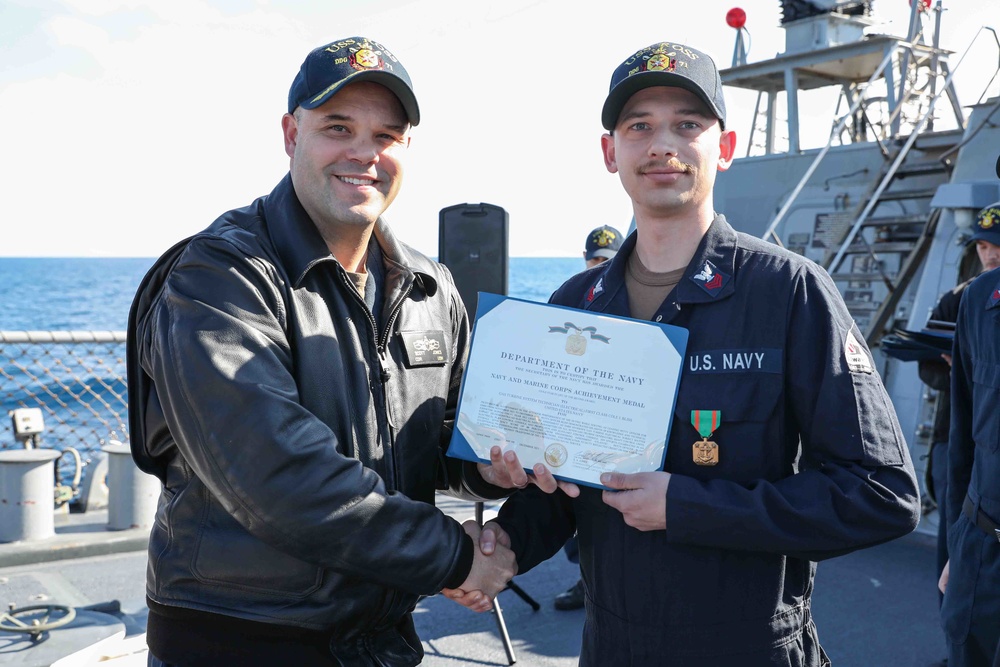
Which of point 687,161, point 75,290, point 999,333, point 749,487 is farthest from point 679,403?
point 75,290

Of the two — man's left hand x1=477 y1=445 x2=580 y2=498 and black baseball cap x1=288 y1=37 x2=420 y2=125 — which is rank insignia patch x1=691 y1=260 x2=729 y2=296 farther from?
black baseball cap x1=288 y1=37 x2=420 y2=125

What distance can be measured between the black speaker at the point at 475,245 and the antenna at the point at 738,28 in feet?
22.7

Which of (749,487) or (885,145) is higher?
(885,145)

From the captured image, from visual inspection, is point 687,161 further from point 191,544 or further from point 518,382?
point 191,544

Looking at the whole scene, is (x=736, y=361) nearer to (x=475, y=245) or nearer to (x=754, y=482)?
(x=754, y=482)

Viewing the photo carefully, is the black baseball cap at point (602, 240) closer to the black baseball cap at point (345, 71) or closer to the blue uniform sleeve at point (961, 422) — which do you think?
the blue uniform sleeve at point (961, 422)

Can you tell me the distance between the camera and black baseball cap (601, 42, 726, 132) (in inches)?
84.2

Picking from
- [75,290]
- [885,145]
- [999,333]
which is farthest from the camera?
[75,290]

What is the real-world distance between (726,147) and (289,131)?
1.14 m

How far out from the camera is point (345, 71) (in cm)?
217

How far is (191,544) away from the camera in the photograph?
79.3 inches

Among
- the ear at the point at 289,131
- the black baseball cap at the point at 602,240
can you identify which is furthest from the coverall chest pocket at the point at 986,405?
the black baseball cap at the point at 602,240

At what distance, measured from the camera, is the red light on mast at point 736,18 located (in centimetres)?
1135

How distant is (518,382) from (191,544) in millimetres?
829
